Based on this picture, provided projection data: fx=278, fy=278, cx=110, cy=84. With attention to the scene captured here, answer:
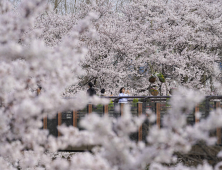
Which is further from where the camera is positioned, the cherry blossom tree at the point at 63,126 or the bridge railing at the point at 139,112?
the bridge railing at the point at 139,112

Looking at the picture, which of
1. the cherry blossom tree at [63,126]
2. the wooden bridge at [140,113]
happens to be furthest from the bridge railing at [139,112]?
the cherry blossom tree at [63,126]

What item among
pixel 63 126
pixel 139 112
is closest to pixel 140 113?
pixel 139 112

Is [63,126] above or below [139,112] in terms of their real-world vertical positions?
above

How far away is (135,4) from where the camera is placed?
18.1m

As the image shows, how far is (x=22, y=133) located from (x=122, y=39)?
42.3 feet

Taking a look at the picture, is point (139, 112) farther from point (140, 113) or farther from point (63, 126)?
point (63, 126)

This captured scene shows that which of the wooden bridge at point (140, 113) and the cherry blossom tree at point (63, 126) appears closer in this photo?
the cherry blossom tree at point (63, 126)

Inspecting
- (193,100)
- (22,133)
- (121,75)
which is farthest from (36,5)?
(121,75)

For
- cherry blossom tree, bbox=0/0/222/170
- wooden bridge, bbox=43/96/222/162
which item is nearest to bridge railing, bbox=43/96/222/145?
wooden bridge, bbox=43/96/222/162

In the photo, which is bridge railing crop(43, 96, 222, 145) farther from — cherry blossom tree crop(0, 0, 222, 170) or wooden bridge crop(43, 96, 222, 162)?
cherry blossom tree crop(0, 0, 222, 170)

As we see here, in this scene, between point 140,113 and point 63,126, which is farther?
point 140,113

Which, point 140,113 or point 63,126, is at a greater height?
point 63,126

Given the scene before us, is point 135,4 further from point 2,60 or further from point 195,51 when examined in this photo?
point 2,60

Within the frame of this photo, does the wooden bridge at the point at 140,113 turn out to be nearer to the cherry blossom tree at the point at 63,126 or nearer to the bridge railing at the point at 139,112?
the bridge railing at the point at 139,112
